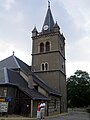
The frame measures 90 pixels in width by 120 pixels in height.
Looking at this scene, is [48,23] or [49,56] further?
[48,23]

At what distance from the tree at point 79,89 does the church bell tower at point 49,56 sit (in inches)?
766

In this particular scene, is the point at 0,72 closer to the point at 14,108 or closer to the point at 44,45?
the point at 14,108

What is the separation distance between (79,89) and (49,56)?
78.3 ft

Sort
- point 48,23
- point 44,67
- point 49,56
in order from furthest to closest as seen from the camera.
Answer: point 48,23, point 49,56, point 44,67

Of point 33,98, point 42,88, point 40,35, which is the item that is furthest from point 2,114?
point 40,35

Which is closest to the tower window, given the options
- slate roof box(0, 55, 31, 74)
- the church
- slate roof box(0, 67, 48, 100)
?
the church

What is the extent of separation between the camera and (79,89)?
5809 centimetres

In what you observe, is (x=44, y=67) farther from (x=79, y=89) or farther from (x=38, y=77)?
(x=79, y=89)

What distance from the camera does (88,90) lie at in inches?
2212

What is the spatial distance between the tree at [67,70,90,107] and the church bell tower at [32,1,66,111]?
19.4 m

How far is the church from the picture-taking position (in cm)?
2548

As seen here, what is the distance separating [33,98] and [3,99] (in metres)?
4.18

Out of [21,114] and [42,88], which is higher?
[42,88]

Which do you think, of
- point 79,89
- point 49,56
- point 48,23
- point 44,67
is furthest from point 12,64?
point 79,89
